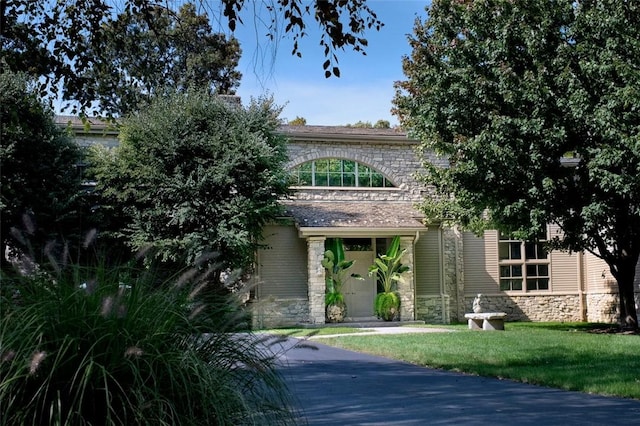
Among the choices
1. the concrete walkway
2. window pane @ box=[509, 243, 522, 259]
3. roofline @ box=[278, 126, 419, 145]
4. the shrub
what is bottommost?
the concrete walkway

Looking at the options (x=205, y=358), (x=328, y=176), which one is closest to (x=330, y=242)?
(x=328, y=176)

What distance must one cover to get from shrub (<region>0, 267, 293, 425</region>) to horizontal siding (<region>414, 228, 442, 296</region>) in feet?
65.6

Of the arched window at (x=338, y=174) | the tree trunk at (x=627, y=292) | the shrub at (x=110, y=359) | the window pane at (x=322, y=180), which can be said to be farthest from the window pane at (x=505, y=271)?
the shrub at (x=110, y=359)

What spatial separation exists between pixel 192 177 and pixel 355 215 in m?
5.51

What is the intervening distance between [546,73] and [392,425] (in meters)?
12.0

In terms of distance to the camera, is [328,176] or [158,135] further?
[328,176]

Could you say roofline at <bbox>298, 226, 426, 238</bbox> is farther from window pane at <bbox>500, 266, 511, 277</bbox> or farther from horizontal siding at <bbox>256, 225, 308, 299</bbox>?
window pane at <bbox>500, 266, 511, 277</bbox>

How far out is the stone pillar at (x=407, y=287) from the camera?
882 inches

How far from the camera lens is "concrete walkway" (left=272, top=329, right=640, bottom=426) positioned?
6684mm

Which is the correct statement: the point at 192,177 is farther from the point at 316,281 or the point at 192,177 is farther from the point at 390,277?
the point at 390,277

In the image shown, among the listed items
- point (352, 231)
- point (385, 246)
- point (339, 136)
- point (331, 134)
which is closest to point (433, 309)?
point (385, 246)

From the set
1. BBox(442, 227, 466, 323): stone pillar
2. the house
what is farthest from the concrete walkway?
BBox(442, 227, 466, 323): stone pillar

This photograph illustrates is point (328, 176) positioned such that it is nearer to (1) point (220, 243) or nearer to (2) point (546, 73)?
(1) point (220, 243)

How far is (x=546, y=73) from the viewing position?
54.0 feet
